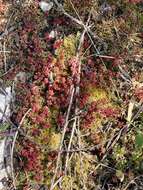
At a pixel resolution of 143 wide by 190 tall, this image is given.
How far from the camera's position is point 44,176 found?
4.50 m

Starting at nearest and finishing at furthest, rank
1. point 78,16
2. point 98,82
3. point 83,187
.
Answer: point 83,187
point 98,82
point 78,16

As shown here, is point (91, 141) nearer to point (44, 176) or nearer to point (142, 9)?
point (44, 176)

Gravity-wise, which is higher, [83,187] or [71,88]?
[71,88]

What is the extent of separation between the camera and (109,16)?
5.01 m

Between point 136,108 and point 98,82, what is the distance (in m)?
0.47

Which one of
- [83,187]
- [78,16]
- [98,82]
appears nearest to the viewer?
[83,187]

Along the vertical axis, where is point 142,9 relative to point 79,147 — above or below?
above

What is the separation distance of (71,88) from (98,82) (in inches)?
11.3

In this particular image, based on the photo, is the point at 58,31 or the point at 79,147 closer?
the point at 79,147

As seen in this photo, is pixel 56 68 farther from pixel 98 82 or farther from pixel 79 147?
pixel 79 147

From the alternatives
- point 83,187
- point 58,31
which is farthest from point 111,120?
point 58,31

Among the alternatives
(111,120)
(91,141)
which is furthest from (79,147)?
(111,120)

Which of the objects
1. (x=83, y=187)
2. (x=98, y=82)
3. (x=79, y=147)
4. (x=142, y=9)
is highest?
(x=142, y=9)

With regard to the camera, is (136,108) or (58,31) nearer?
(136,108)
